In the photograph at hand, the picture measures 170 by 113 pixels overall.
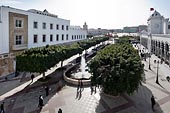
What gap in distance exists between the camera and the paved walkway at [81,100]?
56.1 feet

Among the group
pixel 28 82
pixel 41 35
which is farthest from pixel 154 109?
pixel 41 35

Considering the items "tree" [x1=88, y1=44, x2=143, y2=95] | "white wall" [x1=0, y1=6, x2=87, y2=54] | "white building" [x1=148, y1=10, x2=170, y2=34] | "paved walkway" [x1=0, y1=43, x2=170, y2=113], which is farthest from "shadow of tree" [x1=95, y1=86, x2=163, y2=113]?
"white building" [x1=148, y1=10, x2=170, y2=34]

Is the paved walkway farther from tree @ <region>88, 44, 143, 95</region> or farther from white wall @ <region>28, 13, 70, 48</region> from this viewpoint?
white wall @ <region>28, 13, 70, 48</region>

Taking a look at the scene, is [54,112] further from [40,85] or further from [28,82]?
[28,82]

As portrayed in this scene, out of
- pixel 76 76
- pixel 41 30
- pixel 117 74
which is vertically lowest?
pixel 76 76

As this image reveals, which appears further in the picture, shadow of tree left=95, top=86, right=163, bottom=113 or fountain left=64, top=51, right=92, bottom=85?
fountain left=64, top=51, right=92, bottom=85

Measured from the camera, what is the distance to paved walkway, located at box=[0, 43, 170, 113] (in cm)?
1709

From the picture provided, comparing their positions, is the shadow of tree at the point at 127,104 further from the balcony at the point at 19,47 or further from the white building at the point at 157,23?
the white building at the point at 157,23

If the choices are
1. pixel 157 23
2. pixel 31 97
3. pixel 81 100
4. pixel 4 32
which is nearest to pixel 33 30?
pixel 4 32

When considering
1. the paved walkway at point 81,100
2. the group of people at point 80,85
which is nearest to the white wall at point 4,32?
the paved walkway at point 81,100

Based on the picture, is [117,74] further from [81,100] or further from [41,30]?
[41,30]

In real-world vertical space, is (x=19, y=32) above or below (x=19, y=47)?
above

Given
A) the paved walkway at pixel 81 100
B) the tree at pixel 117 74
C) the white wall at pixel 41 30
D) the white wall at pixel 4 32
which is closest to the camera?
the tree at pixel 117 74

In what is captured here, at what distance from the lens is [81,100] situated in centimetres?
1912
